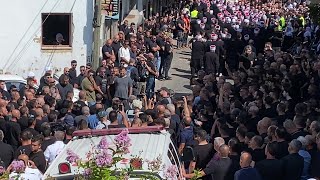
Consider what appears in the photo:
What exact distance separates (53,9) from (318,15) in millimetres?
7844

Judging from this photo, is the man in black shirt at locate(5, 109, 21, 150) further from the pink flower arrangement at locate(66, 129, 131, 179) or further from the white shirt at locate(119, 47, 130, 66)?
the white shirt at locate(119, 47, 130, 66)

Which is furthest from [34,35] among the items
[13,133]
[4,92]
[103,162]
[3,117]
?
[103,162]

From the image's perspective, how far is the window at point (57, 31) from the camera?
77.5ft

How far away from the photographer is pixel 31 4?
23.3 meters

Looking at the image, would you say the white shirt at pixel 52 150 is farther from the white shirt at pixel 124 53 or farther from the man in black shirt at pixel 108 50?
the man in black shirt at pixel 108 50

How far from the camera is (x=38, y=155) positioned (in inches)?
461

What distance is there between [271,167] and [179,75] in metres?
16.5

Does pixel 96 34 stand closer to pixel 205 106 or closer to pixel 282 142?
pixel 205 106

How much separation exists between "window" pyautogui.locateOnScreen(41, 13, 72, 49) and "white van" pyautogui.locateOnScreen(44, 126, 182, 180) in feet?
42.8

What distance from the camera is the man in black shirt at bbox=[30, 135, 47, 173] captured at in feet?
38.1

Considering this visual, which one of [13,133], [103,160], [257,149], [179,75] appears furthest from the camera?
[179,75]

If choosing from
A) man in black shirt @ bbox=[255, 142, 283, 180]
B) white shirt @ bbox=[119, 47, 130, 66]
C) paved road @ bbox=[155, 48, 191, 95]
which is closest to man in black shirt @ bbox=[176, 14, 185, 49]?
paved road @ bbox=[155, 48, 191, 95]

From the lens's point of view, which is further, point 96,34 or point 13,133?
point 96,34

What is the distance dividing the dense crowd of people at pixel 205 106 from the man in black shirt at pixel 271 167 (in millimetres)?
15
